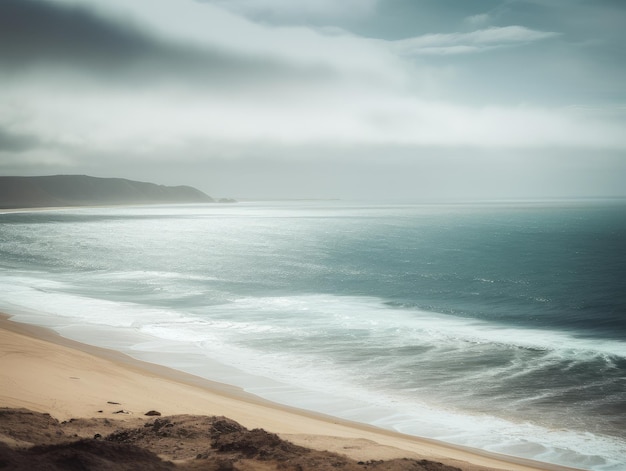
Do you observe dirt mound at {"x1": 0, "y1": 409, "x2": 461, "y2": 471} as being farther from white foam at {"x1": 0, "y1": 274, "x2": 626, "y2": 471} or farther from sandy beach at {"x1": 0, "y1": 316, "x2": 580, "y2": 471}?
white foam at {"x1": 0, "y1": 274, "x2": 626, "y2": 471}

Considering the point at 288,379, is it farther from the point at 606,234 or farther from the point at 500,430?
the point at 606,234

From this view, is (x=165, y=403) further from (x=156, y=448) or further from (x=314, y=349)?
(x=314, y=349)

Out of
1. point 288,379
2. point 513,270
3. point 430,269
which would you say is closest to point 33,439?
point 288,379

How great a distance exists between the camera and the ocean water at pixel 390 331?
560 inches

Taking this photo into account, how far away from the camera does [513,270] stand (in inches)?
2010

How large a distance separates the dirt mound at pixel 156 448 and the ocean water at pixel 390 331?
16.5 ft

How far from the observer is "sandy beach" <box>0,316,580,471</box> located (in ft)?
32.9

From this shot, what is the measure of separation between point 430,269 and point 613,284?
14883mm

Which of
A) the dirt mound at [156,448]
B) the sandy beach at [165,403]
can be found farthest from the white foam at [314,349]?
the dirt mound at [156,448]

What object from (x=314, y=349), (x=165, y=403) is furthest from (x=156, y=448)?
(x=314, y=349)

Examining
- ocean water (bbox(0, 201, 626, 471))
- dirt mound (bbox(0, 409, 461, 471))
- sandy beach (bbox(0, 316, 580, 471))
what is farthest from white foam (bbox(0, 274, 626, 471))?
dirt mound (bbox(0, 409, 461, 471))

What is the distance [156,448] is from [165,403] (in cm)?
383

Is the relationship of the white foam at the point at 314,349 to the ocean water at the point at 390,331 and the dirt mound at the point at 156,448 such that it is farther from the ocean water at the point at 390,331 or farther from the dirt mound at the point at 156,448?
the dirt mound at the point at 156,448

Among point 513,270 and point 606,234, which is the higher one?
point 606,234
